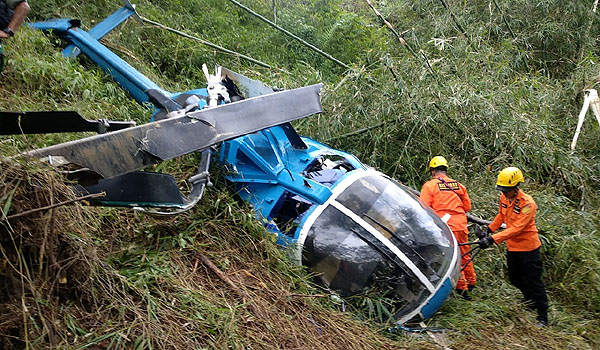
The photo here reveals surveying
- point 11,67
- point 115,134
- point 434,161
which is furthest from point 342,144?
point 115,134

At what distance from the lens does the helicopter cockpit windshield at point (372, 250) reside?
4172mm

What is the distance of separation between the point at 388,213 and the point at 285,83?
377 centimetres

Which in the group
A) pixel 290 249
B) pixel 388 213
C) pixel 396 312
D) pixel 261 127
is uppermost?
pixel 261 127

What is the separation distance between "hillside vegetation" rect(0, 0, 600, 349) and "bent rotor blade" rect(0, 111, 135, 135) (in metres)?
0.08

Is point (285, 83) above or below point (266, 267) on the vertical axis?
above

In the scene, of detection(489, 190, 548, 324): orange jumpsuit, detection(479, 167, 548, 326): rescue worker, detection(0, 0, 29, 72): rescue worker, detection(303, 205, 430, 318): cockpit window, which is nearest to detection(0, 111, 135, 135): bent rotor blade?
detection(303, 205, 430, 318): cockpit window

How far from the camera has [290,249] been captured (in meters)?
4.21

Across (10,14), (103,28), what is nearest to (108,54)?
(103,28)

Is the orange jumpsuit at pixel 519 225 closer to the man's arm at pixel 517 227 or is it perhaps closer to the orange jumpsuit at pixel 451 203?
the man's arm at pixel 517 227

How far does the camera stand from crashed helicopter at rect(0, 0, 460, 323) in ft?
11.1

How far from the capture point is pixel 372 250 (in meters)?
4.17

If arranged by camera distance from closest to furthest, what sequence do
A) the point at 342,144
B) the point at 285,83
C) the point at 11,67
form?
1. the point at 11,67
2. the point at 342,144
3. the point at 285,83

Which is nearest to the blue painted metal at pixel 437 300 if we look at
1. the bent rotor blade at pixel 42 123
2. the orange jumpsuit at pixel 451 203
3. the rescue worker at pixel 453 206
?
the rescue worker at pixel 453 206

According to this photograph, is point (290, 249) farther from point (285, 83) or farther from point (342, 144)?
point (285, 83)
